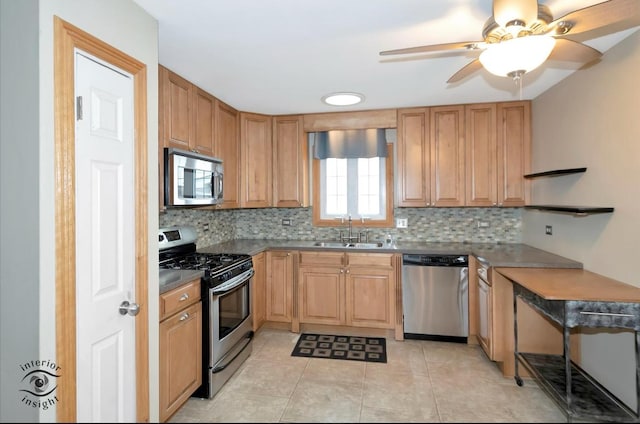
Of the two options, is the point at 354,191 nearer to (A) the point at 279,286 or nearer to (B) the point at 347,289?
(B) the point at 347,289

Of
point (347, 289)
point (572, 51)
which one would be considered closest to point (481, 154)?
point (572, 51)

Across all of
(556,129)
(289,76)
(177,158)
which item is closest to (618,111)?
(556,129)

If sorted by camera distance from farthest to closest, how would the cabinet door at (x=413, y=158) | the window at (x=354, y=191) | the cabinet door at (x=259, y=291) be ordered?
1. the window at (x=354, y=191)
2. the cabinet door at (x=413, y=158)
3. the cabinet door at (x=259, y=291)

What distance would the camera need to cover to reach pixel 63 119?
1.20 metres

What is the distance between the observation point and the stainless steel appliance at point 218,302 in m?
2.24

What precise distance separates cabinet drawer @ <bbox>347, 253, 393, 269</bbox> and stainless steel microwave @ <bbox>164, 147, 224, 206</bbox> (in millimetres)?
1361

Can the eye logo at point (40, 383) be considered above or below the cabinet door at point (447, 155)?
below

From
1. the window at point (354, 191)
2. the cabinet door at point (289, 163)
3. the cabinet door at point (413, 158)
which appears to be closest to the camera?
the cabinet door at point (413, 158)

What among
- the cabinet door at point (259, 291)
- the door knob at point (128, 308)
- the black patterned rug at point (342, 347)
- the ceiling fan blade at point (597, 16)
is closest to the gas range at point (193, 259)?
the cabinet door at point (259, 291)

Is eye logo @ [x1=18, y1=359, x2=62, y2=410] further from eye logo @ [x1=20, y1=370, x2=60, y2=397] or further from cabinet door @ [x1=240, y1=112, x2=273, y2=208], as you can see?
cabinet door @ [x1=240, y1=112, x2=273, y2=208]

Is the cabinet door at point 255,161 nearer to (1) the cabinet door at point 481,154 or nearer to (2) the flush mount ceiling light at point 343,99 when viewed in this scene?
(2) the flush mount ceiling light at point 343,99

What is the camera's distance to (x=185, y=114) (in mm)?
2584

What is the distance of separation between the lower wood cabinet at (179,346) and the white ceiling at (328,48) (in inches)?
58.1

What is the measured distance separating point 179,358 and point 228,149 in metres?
2.00
